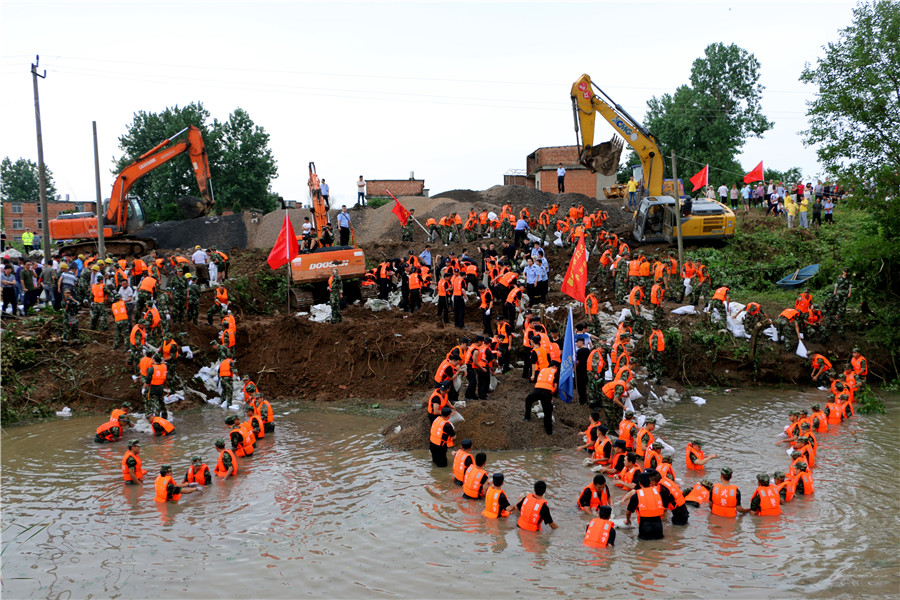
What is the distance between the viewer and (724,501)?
9461mm

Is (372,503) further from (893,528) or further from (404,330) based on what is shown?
(404,330)

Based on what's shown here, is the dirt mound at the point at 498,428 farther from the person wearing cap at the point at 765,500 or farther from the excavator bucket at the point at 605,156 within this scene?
the excavator bucket at the point at 605,156

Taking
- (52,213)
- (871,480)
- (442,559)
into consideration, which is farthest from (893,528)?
(52,213)

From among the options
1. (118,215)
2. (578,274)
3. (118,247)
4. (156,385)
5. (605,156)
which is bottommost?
(156,385)

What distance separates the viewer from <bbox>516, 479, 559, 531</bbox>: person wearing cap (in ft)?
29.1

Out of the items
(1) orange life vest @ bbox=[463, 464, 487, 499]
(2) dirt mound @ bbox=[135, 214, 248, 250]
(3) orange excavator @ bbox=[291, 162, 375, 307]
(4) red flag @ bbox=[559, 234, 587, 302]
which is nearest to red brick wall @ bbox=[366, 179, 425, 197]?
(2) dirt mound @ bbox=[135, 214, 248, 250]

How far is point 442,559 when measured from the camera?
825 cm

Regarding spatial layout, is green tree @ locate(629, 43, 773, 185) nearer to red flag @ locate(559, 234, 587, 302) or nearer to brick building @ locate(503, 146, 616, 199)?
brick building @ locate(503, 146, 616, 199)

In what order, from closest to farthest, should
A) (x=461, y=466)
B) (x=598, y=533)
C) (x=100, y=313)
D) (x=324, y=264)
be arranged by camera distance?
(x=598, y=533) < (x=461, y=466) < (x=100, y=313) < (x=324, y=264)

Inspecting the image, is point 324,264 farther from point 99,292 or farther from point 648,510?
point 648,510

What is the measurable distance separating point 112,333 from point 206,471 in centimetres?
918

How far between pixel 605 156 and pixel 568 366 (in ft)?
43.8

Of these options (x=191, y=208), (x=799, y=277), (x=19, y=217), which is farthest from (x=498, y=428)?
(x=19, y=217)

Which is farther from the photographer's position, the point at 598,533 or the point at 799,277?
the point at 799,277
